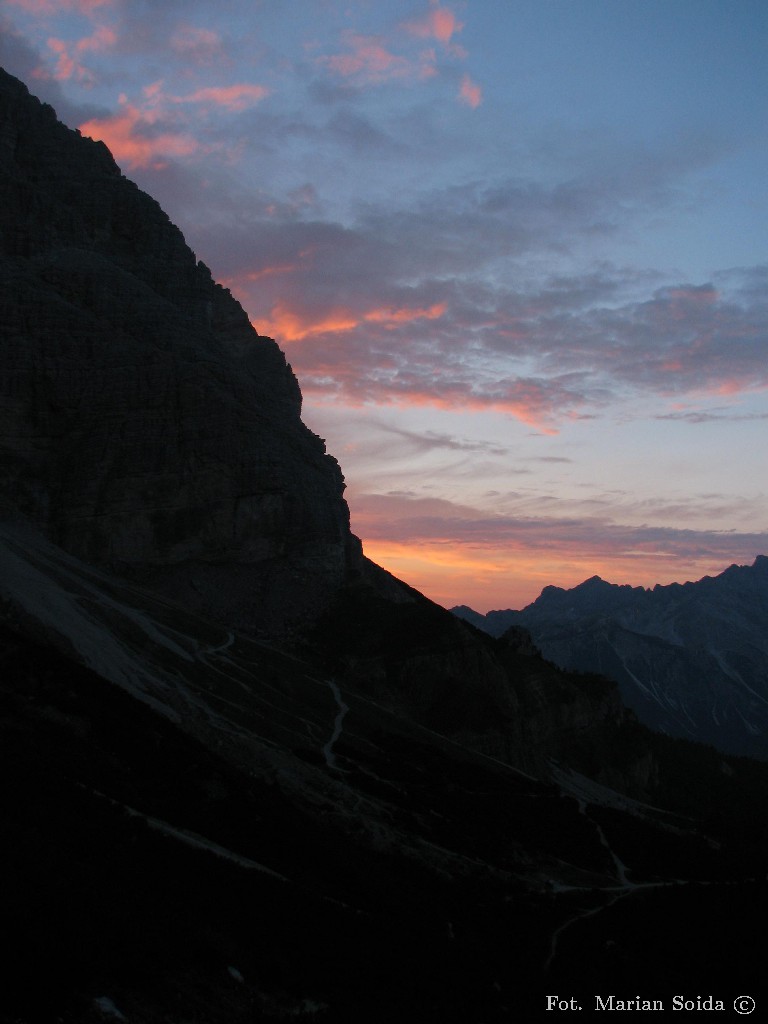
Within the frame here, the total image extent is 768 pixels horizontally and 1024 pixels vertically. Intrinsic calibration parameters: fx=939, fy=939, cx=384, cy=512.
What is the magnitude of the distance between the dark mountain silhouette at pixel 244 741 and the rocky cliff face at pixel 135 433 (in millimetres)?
352

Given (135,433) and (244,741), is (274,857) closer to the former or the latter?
(244,741)

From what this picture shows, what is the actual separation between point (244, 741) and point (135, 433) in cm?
6136

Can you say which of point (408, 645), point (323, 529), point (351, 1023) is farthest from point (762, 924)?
point (323, 529)

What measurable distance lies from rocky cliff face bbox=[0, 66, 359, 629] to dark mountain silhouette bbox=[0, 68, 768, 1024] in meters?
0.35

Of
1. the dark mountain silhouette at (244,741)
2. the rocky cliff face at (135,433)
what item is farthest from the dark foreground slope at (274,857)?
the rocky cliff face at (135,433)

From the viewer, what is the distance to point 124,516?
10594cm

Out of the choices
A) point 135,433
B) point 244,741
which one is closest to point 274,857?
point 244,741

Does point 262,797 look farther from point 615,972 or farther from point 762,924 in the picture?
point 762,924

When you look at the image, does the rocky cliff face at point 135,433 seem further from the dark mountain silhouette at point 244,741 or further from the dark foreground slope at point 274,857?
Result: the dark foreground slope at point 274,857

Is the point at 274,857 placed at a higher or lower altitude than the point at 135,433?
lower

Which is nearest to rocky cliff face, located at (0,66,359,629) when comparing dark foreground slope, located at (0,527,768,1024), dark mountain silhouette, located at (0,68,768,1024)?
dark mountain silhouette, located at (0,68,768,1024)

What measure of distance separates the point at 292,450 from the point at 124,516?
82.0ft

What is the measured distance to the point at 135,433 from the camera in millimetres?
109438

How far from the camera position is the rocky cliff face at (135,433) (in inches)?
4144
